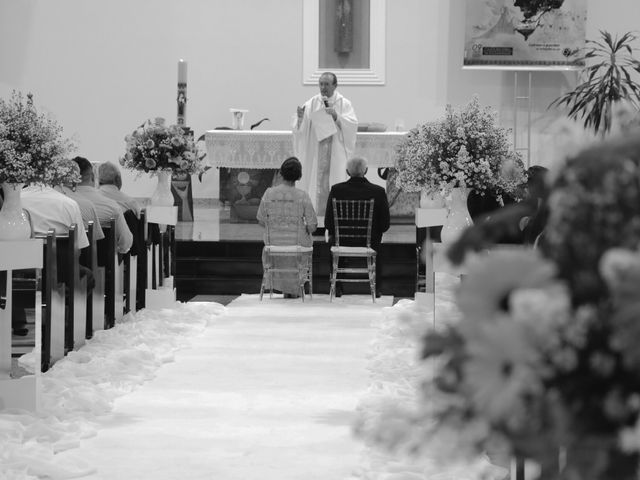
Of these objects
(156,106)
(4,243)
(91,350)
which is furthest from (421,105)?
(4,243)

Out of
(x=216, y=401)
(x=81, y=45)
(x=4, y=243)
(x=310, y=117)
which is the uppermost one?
(x=81, y=45)

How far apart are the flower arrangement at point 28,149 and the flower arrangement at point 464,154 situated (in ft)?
6.28

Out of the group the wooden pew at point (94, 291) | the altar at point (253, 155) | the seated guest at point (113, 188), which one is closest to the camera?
the wooden pew at point (94, 291)

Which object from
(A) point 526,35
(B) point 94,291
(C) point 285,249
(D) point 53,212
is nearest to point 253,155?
(C) point 285,249

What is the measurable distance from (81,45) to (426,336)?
1663 centimetres

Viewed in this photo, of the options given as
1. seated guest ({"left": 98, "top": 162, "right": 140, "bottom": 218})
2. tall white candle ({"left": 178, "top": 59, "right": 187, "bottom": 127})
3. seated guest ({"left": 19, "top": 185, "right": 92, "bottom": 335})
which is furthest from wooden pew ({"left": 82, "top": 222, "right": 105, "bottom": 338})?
tall white candle ({"left": 178, "top": 59, "right": 187, "bottom": 127})

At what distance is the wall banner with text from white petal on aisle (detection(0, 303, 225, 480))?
23.1ft

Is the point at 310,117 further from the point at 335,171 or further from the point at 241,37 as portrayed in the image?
the point at 241,37

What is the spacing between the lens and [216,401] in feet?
20.4

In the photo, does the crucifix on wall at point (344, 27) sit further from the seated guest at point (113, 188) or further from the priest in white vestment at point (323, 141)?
the seated guest at point (113, 188)

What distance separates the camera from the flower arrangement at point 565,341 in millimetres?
837

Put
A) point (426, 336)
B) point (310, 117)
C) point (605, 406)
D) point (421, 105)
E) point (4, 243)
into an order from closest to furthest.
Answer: point (605, 406) < point (426, 336) < point (4, 243) < point (310, 117) < point (421, 105)

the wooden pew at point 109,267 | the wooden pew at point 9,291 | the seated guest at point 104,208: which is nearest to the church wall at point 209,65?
the seated guest at point 104,208

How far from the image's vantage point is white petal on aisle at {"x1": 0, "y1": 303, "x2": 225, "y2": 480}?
4633mm
